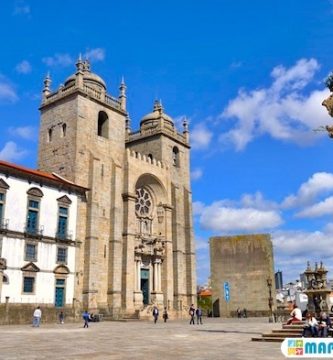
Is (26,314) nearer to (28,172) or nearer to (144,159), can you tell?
(28,172)

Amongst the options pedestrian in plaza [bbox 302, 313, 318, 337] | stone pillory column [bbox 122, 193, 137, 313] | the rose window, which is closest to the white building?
stone pillory column [bbox 122, 193, 137, 313]

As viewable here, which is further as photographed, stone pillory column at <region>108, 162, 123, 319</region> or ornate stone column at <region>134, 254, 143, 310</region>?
ornate stone column at <region>134, 254, 143, 310</region>

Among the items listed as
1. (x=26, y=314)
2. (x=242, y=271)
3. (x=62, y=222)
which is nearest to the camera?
(x=26, y=314)

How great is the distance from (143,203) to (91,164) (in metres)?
9.41

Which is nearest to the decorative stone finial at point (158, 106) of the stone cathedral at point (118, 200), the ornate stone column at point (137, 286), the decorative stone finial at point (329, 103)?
the stone cathedral at point (118, 200)

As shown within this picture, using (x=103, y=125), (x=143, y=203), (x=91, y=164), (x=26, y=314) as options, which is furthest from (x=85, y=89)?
(x=26, y=314)

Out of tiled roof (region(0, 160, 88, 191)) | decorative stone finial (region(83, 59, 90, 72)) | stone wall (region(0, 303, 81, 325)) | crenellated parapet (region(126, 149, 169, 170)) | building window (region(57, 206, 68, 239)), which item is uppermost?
decorative stone finial (region(83, 59, 90, 72))

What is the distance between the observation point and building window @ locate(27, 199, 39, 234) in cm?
3331

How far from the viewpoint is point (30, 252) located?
33031 mm

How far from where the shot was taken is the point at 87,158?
1561 inches

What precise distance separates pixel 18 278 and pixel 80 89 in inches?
704

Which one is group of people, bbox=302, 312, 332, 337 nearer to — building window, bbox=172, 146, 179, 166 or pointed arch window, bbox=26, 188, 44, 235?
pointed arch window, bbox=26, 188, 44, 235

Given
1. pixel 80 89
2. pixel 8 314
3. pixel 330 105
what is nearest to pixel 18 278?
pixel 8 314

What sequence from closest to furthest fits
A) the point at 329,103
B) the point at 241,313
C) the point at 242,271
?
the point at 329,103, the point at 241,313, the point at 242,271
